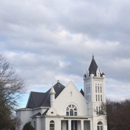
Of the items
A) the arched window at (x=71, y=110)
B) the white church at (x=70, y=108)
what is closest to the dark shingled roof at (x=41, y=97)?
the white church at (x=70, y=108)

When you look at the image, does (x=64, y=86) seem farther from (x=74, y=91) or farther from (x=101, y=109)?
(x=101, y=109)

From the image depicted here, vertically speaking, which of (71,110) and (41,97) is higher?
(41,97)

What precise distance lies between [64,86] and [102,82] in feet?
31.6

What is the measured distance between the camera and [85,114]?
7400cm

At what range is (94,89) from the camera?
→ 74.1 m

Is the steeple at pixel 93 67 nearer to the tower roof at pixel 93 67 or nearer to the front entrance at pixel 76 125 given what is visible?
the tower roof at pixel 93 67

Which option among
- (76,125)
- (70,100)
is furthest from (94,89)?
(76,125)

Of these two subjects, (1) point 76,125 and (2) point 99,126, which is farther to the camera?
(1) point 76,125

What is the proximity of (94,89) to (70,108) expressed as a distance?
7.28 metres

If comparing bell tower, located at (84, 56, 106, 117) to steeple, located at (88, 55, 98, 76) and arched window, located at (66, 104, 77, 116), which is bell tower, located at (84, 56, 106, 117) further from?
arched window, located at (66, 104, 77, 116)

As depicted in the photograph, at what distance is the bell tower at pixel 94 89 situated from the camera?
73.3 meters

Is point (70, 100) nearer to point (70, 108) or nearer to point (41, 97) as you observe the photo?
point (70, 108)

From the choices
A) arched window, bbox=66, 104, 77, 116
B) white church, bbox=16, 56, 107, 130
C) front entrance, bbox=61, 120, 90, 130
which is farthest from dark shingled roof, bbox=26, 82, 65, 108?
front entrance, bbox=61, 120, 90, 130

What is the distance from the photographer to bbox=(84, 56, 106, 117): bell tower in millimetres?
73312
